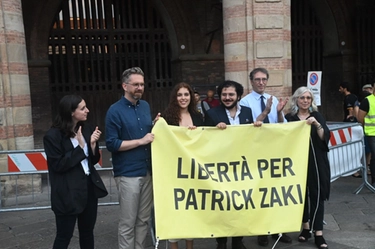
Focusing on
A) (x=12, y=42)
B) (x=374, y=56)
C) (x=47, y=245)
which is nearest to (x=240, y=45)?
(x=12, y=42)

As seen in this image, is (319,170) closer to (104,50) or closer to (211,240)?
(211,240)

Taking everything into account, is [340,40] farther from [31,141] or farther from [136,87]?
[136,87]

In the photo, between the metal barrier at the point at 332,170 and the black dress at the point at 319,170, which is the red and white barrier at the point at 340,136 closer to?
the metal barrier at the point at 332,170

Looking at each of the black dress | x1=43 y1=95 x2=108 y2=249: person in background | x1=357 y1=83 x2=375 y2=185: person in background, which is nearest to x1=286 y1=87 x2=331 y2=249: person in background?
the black dress

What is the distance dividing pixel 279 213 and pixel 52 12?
34.8ft

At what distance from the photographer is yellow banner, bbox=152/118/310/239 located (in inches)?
155

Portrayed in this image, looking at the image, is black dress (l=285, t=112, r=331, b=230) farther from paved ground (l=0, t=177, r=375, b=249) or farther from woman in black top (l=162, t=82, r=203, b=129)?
woman in black top (l=162, t=82, r=203, b=129)

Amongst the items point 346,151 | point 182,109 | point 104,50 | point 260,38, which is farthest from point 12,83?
point 346,151

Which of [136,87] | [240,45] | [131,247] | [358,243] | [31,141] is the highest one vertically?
[240,45]

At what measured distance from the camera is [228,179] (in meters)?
4.07

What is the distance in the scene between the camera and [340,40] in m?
14.2

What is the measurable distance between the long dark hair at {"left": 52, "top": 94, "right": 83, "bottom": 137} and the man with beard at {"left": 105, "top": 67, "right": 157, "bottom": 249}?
1.22ft

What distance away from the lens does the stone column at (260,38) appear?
820 centimetres

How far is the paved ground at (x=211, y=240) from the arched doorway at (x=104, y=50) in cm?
696
